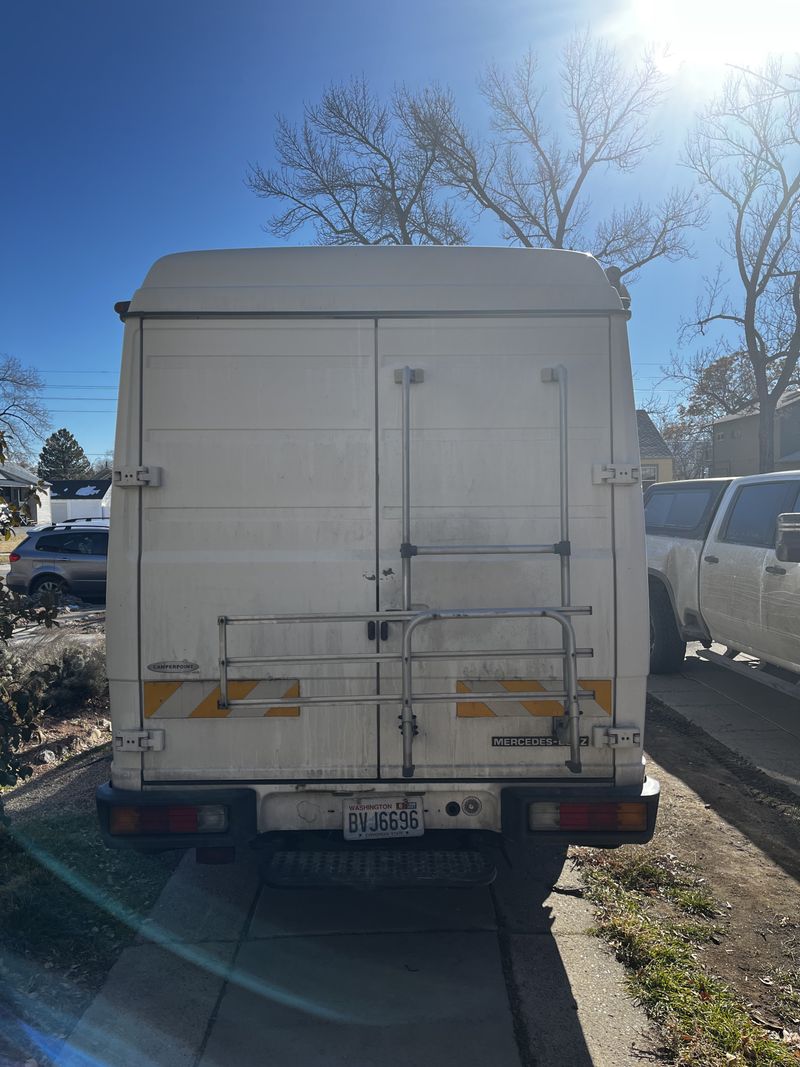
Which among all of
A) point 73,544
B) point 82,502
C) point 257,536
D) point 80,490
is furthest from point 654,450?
point 257,536

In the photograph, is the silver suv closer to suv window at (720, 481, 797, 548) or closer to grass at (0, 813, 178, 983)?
grass at (0, 813, 178, 983)

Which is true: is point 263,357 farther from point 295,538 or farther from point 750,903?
point 750,903

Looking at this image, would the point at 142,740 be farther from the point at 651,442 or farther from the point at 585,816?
the point at 651,442

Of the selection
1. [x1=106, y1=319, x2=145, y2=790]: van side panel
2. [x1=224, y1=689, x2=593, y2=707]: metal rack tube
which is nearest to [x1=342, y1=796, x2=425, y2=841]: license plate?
[x1=224, y1=689, x2=593, y2=707]: metal rack tube

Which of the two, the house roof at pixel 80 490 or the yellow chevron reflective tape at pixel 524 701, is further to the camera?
the house roof at pixel 80 490

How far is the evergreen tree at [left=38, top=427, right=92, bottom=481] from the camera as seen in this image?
252ft

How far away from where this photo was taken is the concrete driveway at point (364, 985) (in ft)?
9.87

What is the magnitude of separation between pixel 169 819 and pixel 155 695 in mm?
510

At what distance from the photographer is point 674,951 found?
3.62 m

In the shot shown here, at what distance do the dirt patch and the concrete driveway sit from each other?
0.58m

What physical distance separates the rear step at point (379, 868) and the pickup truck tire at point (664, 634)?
582 cm

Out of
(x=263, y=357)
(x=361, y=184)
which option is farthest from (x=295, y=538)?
(x=361, y=184)

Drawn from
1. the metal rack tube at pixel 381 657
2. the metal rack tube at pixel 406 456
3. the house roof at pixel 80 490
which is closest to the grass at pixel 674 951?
the metal rack tube at pixel 381 657

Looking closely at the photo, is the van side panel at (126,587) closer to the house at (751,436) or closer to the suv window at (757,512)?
the suv window at (757,512)
